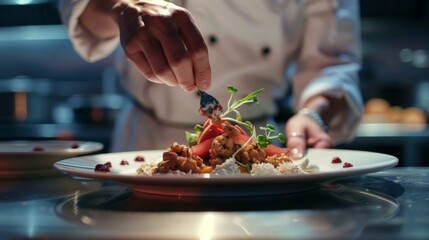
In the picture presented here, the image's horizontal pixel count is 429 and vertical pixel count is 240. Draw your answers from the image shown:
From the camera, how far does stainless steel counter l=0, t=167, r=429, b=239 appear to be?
1.60 ft

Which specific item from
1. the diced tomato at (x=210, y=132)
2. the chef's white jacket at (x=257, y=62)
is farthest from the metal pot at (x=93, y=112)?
the diced tomato at (x=210, y=132)

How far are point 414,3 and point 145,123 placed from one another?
2.40m

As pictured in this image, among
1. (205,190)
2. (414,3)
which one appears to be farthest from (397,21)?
(205,190)

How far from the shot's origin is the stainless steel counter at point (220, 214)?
0.49 meters

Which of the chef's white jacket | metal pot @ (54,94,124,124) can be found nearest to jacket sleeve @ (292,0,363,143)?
the chef's white jacket

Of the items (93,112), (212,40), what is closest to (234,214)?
(212,40)

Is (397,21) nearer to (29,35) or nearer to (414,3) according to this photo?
(414,3)

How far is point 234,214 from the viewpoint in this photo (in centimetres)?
58

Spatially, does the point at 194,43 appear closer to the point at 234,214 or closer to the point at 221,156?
the point at 221,156

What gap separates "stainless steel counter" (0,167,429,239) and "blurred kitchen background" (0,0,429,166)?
2.25m

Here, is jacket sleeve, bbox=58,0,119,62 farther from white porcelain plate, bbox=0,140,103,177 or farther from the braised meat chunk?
the braised meat chunk

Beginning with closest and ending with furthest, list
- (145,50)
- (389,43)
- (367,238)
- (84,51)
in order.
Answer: (367,238), (145,50), (84,51), (389,43)

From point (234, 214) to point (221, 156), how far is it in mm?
272

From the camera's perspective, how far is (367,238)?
459 mm
